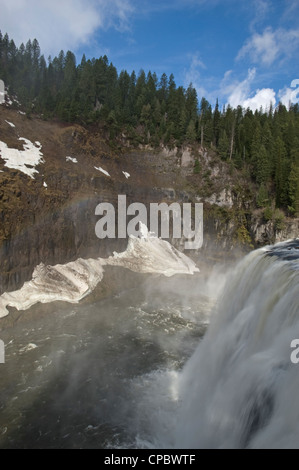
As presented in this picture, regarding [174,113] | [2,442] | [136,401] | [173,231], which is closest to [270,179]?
[173,231]

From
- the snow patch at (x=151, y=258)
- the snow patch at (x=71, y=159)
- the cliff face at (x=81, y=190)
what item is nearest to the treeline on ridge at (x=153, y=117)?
the cliff face at (x=81, y=190)

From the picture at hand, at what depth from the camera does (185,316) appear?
20281 mm

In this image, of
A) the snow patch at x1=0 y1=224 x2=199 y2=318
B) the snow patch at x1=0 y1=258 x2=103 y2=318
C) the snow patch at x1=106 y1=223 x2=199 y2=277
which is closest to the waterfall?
the snow patch at x1=0 y1=258 x2=103 y2=318

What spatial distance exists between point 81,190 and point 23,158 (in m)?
5.98

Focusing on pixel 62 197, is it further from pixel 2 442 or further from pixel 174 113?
pixel 174 113

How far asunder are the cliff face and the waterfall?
552 inches

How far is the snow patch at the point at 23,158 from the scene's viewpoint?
23859 mm

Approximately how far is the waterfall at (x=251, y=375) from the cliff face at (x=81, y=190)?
14.0m

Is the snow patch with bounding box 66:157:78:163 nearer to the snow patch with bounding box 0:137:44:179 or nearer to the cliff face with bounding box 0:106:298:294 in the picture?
the cliff face with bounding box 0:106:298:294

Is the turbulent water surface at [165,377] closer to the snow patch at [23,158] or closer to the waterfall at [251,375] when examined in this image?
the waterfall at [251,375]

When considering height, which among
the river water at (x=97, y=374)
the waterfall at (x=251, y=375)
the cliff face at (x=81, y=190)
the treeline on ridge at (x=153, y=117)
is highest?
the treeline on ridge at (x=153, y=117)

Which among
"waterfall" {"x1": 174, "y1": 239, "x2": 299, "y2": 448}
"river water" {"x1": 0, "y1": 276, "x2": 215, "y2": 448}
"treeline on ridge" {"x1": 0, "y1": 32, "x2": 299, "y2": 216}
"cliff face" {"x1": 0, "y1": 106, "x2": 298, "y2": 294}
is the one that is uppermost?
"treeline on ridge" {"x1": 0, "y1": 32, "x2": 299, "y2": 216}

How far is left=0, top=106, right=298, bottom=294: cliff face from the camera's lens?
20.8 m

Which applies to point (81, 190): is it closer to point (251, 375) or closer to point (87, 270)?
point (87, 270)
